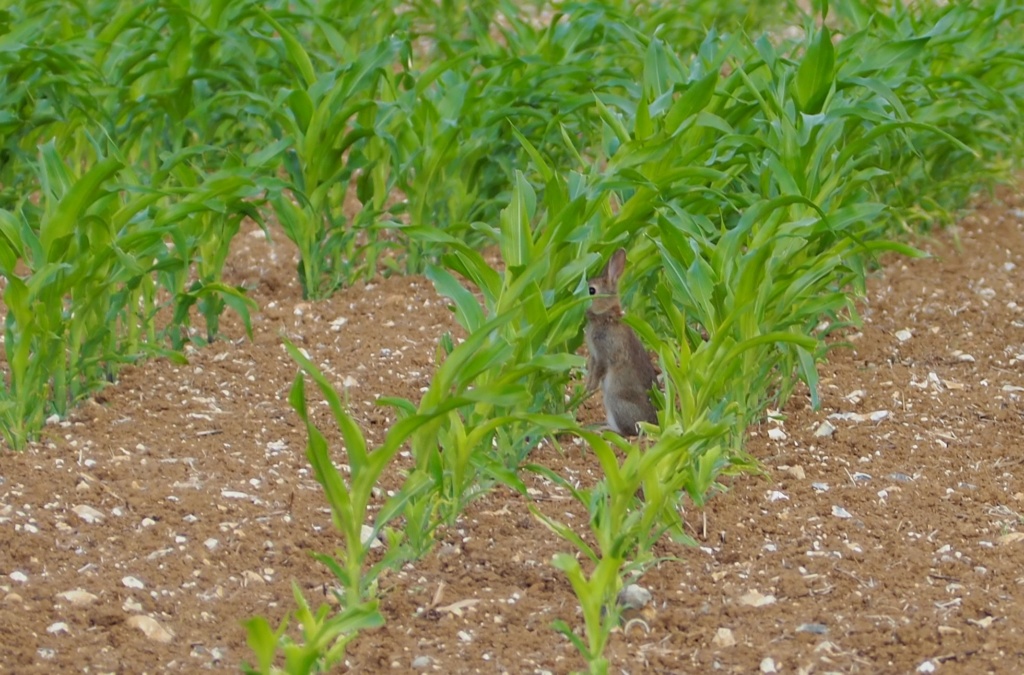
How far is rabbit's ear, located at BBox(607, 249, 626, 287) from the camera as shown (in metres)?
4.36

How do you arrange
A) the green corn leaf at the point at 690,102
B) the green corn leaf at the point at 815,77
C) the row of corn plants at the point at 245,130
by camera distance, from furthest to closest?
1. the row of corn plants at the point at 245,130
2. the green corn leaf at the point at 815,77
3. the green corn leaf at the point at 690,102

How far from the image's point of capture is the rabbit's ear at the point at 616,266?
4.36 meters

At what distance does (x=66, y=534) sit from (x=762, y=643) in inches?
66.9

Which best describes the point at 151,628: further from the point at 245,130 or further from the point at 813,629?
the point at 245,130

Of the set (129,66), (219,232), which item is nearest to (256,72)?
(129,66)

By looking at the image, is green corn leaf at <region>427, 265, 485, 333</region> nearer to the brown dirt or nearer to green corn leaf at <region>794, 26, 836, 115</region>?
the brown dirt

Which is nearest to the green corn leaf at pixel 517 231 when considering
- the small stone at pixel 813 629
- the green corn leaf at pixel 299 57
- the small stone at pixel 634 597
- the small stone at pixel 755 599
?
the small stone at pixel 634 597

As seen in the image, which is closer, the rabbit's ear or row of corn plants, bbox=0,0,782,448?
the rabbit's ear

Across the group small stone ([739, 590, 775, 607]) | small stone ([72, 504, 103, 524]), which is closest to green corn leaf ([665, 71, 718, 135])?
small stone ([739, 590, 775, 607])

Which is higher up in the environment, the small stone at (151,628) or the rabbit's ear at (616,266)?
the rabbit's ear at (616,266)

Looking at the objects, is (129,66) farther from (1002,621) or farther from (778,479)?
(1002,621)

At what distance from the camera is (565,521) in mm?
3883

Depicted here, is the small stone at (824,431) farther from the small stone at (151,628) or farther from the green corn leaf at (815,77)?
the small stone at (151,628)

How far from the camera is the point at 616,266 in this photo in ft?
14.5
